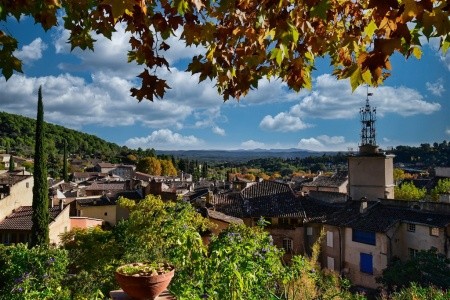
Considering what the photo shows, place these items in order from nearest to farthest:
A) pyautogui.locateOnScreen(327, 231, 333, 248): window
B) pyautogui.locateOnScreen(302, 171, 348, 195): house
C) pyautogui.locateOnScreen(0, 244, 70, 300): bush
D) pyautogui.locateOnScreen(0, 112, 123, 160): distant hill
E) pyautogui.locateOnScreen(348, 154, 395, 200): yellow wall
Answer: pyautogui.locateOnScreen(0, 244, 70, 300): bush → pyautogui.locateOnScreen(327, 231, 333, 248): window → pyautogui.locateOnScreen(348, 154, 395, 200): yellow wall → pyautogui.locateOnScreen(302, 171, 348, 195): house → pyautogui.locateOnScreen(0, 112, 123, 160): distant hill

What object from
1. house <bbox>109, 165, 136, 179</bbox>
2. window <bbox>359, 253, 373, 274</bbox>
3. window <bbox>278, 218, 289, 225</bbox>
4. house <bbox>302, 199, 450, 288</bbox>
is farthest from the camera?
house <bbox>109, 165, 136, 179</bbox>

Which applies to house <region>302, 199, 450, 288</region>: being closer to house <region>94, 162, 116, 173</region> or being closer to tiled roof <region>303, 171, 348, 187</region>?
tiled roof <region>303, 171, 348, 187</region>

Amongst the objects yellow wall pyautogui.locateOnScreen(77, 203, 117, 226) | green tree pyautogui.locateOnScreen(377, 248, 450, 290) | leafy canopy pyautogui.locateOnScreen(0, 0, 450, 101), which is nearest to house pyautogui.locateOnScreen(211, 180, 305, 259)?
green tree pyautogui.locateOnScreen(377, 248, 450, 290)

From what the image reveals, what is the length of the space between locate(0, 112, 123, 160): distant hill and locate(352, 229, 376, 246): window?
100207 millimetres

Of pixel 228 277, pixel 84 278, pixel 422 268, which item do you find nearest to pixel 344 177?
pixel 422 268

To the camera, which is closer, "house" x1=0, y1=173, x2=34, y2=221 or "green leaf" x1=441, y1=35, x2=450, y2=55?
"green leaf" x1=441, y1=35, x2=450, y2=55

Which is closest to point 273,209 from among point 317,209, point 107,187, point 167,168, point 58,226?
point 317,209

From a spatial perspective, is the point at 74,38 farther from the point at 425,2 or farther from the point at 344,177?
the point at 344,177

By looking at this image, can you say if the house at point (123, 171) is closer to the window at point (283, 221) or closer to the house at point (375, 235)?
the window at point (283, 221)

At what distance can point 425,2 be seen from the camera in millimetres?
1738

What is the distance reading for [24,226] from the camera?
79.7ft

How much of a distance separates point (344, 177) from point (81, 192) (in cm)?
3305

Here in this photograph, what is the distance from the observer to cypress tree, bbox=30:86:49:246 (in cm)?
2108

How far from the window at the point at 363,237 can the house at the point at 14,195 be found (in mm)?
Result: 22761
